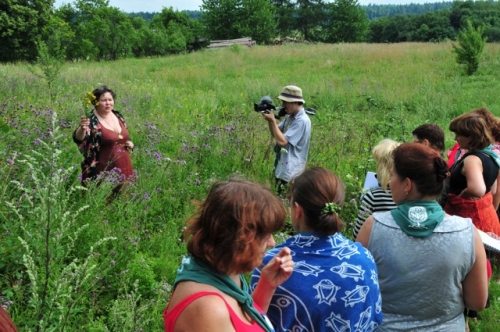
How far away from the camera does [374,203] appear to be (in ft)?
11.5

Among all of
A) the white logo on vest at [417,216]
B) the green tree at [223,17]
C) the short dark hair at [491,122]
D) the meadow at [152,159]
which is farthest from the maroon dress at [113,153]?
the green tree at [223,17]

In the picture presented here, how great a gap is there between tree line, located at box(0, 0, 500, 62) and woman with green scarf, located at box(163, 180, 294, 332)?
39.8 metres

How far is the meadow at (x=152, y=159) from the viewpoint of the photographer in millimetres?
2770

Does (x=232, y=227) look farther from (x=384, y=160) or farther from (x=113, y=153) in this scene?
(x=113, y=153)

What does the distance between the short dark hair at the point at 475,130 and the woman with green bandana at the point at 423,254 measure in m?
1.41

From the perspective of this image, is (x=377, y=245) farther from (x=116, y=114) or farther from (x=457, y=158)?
(x=116, y=114)

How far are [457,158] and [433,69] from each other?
15.4m

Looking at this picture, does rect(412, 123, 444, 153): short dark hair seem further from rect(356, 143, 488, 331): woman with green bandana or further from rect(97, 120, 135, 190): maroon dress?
rect(97, 120, 135, 190): maroon dress

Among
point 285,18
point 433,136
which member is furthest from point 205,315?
point 285,18

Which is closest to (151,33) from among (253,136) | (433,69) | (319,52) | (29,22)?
(29,22)

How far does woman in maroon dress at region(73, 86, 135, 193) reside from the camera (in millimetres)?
4762

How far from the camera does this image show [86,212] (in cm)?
420

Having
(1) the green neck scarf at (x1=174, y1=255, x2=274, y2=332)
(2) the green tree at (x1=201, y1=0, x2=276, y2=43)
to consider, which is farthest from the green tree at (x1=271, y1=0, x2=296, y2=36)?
(1) the green neck scarf at (x1=174, y1=255, x2=274, y2=332)

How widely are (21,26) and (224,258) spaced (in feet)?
133
